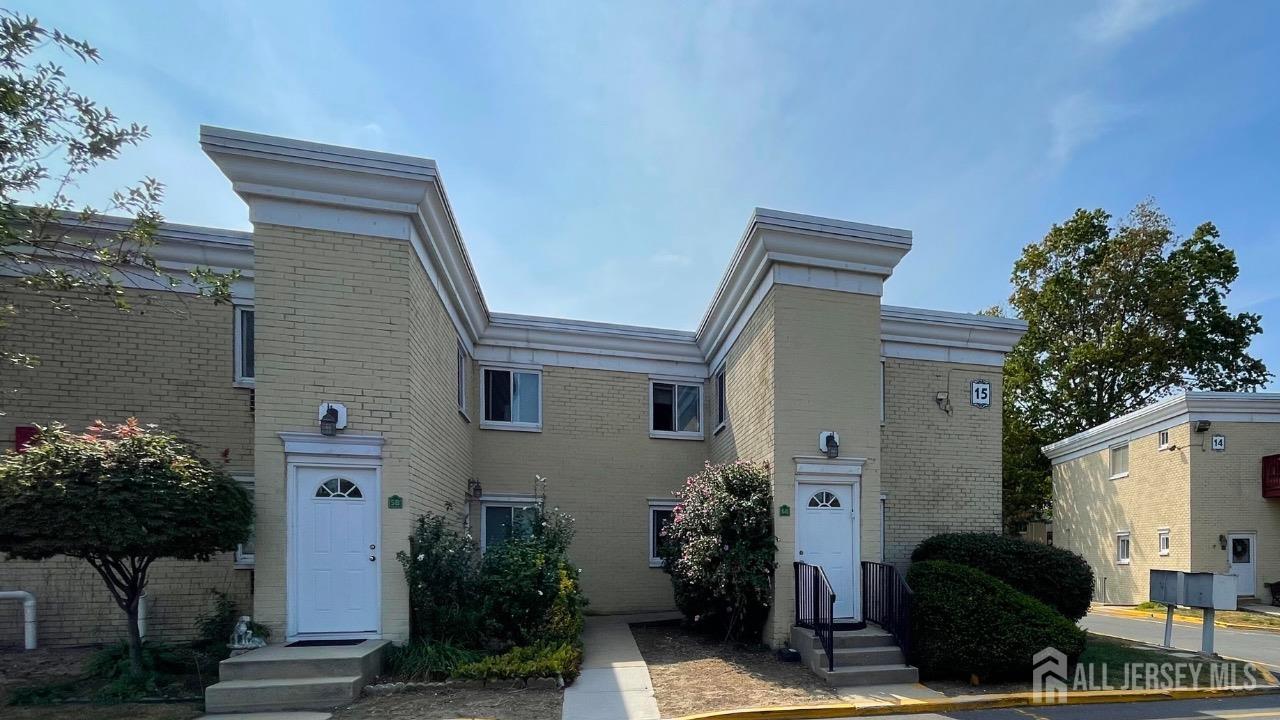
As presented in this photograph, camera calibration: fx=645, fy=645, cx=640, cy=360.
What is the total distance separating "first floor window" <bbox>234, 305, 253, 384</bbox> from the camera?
30.9ft

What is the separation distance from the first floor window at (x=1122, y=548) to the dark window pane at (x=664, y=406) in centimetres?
1521

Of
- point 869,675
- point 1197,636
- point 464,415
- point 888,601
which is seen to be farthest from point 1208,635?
point 464,415

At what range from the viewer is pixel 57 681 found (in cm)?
698

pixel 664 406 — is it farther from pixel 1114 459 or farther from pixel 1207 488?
pixel 1114 459

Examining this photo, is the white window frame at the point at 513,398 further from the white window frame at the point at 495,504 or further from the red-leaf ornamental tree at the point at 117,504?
the red-leaf ornamental tree at the point at 117,504

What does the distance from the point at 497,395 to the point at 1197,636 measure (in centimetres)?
1359

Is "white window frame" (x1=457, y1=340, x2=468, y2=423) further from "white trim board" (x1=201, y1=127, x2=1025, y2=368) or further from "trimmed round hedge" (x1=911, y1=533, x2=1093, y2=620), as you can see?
"trimmed round hedge" (x1=911, y1=533, x2=1093, y2=620)

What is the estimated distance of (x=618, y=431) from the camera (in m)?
13.0

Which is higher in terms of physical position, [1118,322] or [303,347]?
[1118,322]

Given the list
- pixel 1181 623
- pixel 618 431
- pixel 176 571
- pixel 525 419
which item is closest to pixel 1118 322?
pixel 1181 623

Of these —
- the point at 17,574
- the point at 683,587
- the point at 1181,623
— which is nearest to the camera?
the point at 17,574

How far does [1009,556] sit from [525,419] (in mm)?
8668

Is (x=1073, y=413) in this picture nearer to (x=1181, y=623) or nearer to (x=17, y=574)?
(x=1181, y=623)

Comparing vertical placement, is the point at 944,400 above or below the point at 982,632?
above
